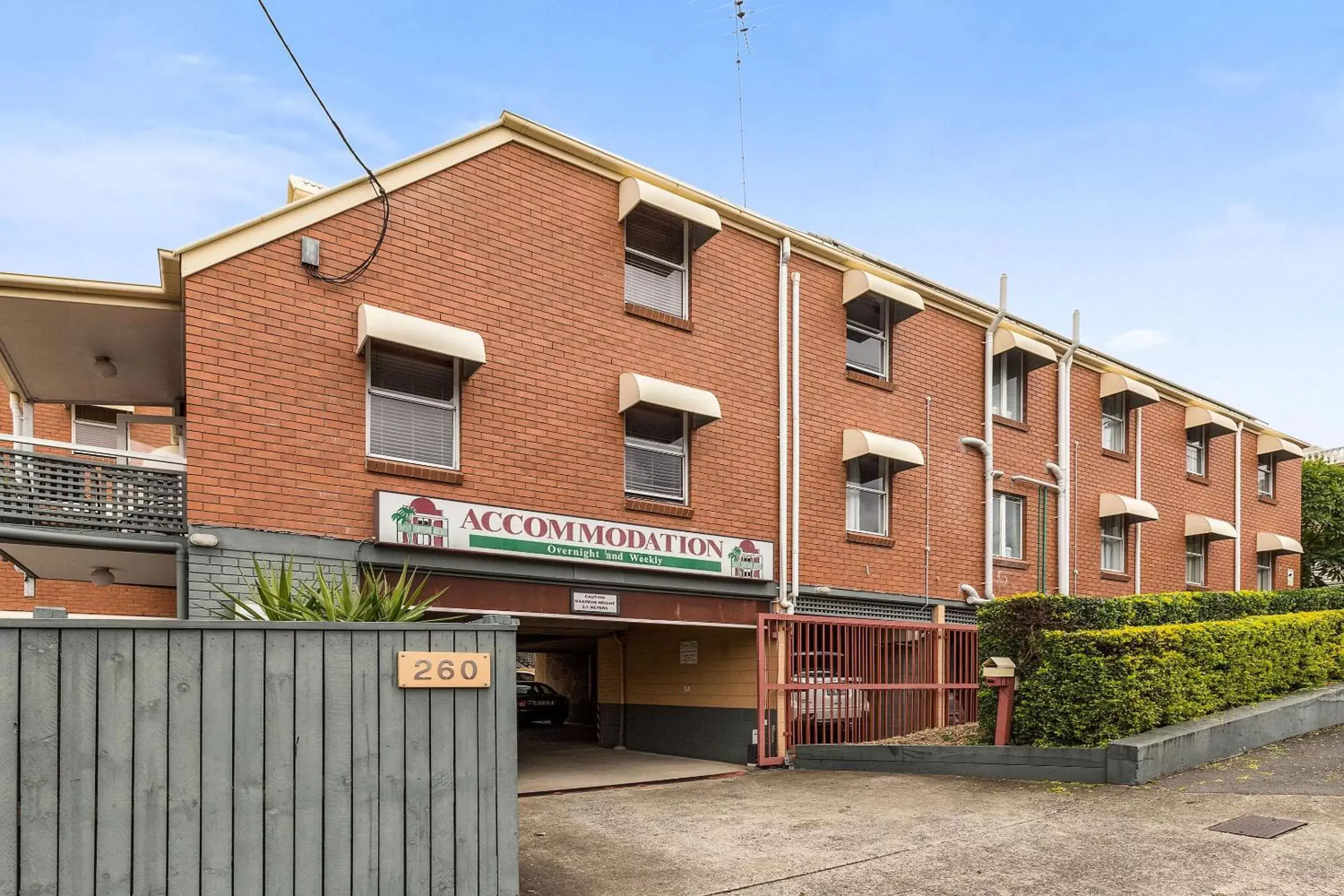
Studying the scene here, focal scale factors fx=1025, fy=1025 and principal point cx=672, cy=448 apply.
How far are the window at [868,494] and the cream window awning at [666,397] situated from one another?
3.34 meters

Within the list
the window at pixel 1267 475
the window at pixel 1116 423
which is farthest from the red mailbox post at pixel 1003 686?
the window at pixel 1267 475

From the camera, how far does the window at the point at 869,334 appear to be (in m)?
16.6

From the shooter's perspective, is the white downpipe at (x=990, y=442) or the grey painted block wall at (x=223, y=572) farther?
the white downpipe at (x=990, y=442)

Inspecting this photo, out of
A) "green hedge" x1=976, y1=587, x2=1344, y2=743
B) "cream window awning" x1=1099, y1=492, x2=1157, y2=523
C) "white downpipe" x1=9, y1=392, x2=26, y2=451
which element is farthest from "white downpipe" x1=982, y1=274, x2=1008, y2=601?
"white downpipe" x1=9, y1=392, x2=26, y2=451

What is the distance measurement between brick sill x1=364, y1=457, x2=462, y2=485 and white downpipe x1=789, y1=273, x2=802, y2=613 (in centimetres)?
526

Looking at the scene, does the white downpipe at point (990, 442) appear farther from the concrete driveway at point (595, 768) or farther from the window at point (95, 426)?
the window at point (95, 426)

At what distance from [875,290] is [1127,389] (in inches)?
311

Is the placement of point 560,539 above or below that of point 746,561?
above

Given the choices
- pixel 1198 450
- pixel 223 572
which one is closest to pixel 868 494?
pixel 223 572

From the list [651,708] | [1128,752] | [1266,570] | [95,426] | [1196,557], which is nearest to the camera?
[1128,752]

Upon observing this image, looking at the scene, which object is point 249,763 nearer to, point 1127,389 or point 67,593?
point 67,593

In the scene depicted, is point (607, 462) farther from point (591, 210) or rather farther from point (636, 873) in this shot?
point (636, 873)

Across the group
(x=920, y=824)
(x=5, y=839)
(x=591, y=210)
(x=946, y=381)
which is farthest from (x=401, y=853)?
(x=946, y=381)

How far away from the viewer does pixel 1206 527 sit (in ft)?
74.0
